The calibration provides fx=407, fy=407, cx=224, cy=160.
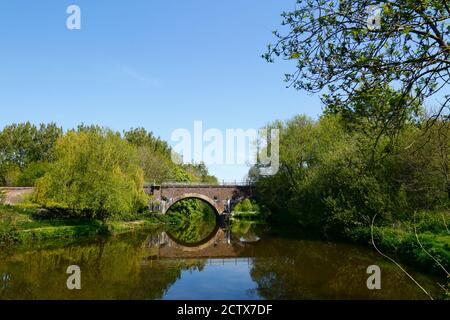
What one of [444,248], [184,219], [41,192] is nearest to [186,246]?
[41,192]

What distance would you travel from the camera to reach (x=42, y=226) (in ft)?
91.5

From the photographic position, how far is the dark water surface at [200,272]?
13.4 metres

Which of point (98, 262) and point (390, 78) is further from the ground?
point (390, 78)

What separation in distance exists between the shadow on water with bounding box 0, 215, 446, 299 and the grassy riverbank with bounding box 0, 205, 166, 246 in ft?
6.65

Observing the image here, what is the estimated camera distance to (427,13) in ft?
19.1

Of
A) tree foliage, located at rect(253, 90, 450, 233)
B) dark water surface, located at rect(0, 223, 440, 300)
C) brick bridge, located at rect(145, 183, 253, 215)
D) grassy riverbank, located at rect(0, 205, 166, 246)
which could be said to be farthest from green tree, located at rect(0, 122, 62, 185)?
tree foliage, located at rect(253, 90, 450, 233)

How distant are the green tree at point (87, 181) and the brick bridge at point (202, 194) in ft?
45.0

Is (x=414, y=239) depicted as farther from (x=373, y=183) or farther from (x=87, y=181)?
→ (x=87, y=181)

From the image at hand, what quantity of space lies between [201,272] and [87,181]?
14202mm

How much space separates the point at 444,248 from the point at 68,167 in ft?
78.1

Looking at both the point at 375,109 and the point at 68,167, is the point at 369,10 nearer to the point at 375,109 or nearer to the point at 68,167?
the point at 375,109

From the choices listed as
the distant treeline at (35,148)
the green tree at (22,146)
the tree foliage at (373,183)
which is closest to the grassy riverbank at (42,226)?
the tree foliage at (373,183)

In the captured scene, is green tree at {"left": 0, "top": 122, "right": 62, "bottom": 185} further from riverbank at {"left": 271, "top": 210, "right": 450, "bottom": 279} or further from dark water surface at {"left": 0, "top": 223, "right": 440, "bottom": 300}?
riverbank at {"left": 271, "top": 210, "right": 450, "bottom": 279}

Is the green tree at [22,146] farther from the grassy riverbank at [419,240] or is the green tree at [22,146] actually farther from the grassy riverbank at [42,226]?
the grassy riverbank at [419,240]
